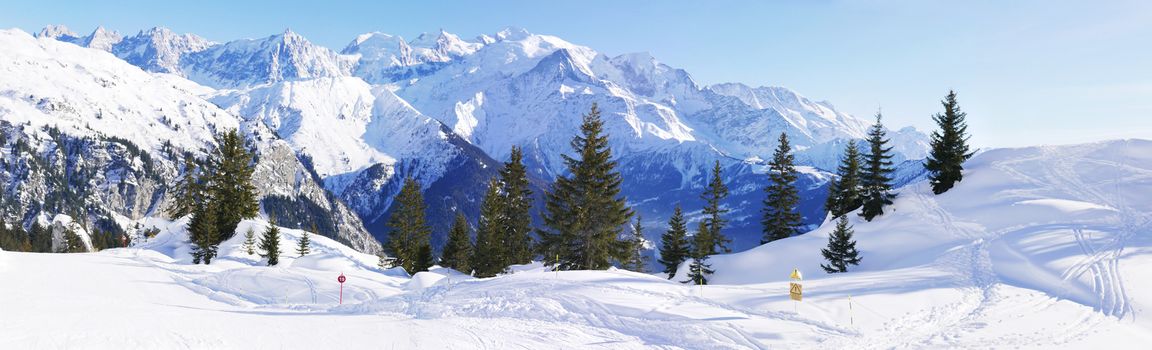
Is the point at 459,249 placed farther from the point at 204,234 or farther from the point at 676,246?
the point at 204,234

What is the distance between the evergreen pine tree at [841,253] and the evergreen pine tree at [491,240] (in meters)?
26.0

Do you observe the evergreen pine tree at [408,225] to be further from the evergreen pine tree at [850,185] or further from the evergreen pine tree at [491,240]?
the evergreen pine tree at [850,185]

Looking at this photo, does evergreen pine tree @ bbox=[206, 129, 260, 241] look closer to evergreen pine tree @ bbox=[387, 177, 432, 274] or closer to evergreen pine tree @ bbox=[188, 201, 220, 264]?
evergreen pine tree @ bbox=[188, 201, 220, 264]

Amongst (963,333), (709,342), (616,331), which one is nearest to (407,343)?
(616,331)

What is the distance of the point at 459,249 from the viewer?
182 feet

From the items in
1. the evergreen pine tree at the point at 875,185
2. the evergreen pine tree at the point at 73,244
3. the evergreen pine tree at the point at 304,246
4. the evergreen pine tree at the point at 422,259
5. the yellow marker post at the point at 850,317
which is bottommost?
the yellow marker post at the point at 850,317

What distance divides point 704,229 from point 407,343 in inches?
1541

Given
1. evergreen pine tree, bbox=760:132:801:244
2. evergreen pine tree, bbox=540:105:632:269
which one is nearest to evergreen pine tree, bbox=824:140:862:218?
evergreen pine tree, bbox=760:132:801:244

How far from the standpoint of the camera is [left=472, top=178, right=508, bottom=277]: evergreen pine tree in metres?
48.7

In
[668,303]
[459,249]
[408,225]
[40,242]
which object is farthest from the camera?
[40,242]

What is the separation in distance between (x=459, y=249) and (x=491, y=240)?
7.58 meters

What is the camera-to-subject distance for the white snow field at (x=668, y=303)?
14.1m

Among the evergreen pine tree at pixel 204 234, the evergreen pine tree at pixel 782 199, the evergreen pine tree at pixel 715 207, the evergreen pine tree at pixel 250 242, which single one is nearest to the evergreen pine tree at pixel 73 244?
the evergreen pine tree at pixel 204 234

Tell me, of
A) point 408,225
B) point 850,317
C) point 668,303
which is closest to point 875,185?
point 850,317
